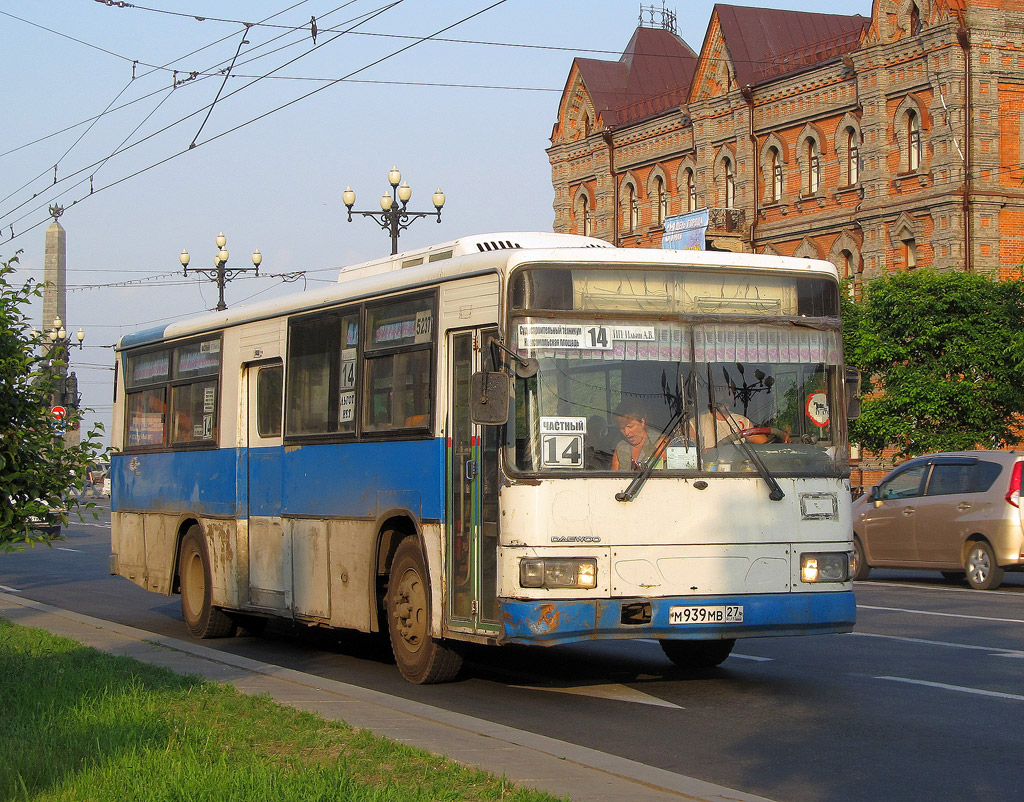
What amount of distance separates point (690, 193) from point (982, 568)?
3913cm

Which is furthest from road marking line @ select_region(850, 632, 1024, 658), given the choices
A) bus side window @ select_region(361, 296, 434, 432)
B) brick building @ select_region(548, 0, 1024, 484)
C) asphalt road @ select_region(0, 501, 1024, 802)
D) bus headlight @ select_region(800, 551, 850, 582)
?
brick building @ select_region(548, 0, 1024, 484)

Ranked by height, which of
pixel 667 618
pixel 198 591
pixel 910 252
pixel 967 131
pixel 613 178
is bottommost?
pixel 198 591

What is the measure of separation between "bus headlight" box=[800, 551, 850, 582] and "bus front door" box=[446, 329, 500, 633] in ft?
7.04

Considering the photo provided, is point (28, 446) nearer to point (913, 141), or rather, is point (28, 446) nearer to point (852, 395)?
point (852, 395)

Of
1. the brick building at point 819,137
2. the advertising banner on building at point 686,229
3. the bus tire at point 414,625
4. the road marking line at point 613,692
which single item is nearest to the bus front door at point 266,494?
the bus tire at point 414,625

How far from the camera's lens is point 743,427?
33.5 feet

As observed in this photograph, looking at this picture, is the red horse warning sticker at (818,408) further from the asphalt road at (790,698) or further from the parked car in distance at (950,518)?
the parked car in distance at (950,518)

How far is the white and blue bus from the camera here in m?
9.77

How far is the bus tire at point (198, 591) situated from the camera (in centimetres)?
1498

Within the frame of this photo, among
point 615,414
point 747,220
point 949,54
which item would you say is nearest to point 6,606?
point 615,414

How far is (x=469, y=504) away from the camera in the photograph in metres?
10.3

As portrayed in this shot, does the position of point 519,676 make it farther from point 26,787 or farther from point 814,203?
point 814,203

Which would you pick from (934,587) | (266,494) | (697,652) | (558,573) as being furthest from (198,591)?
(934,587)

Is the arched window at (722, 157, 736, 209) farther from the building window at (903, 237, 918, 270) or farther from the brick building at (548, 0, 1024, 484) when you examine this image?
the building window at (903, 237, 918, 270)
